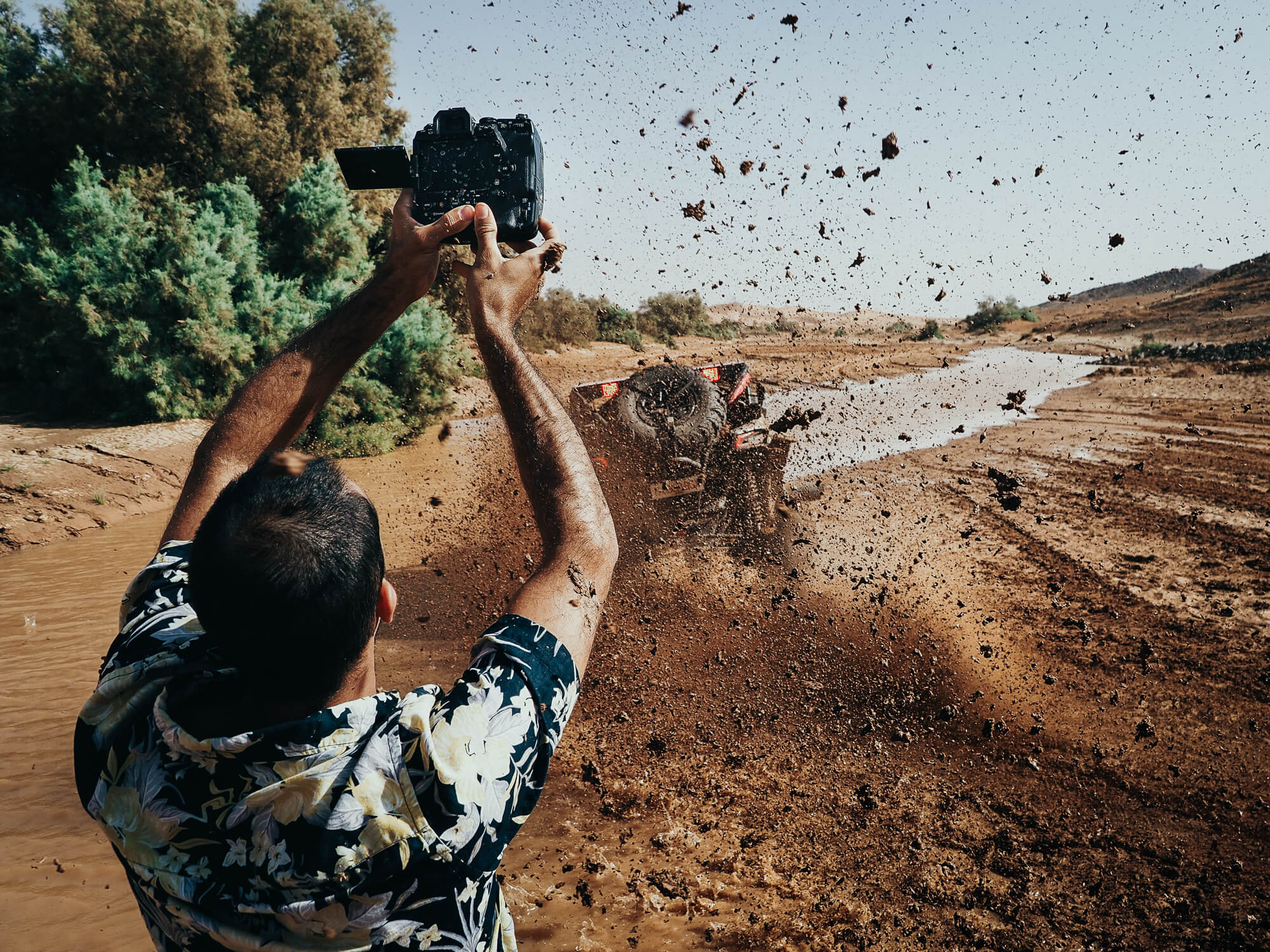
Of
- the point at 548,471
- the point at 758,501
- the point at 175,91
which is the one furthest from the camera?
the point at 175,91

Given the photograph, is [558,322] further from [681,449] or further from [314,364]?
[314,364]

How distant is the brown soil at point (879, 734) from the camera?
10.1ft

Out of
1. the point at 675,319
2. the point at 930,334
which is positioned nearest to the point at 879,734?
the point at 675,319

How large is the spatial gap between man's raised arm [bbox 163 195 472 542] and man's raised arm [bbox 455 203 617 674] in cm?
25

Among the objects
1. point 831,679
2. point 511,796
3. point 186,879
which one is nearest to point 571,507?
point 511,796

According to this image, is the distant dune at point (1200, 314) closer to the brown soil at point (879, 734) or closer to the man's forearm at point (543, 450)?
the brown soil at point (879, 734)

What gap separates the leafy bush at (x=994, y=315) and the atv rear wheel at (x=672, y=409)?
128 feet

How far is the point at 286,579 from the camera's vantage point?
97 cm

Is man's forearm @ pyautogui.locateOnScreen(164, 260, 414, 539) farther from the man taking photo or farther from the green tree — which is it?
the green tree

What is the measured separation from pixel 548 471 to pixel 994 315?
4682cm

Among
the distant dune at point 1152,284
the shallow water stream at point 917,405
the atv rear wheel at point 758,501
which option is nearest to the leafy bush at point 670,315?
the shallow water stream at point 917,405

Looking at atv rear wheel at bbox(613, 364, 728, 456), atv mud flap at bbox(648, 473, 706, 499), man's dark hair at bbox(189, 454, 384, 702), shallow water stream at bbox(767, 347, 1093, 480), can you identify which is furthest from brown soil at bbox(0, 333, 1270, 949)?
shallow water stream at bbox(767, 347, 1093, 480)

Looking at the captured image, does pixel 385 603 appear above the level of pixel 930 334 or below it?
below

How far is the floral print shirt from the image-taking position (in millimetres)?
941
